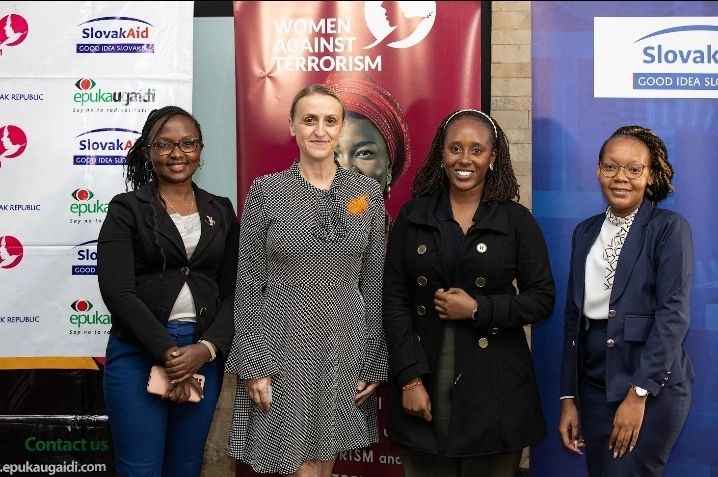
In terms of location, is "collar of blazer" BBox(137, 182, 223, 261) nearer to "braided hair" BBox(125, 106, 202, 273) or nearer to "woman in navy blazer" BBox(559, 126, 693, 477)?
"braided hair" BBox(125, 106, 202, 273)

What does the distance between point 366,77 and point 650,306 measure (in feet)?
6.27

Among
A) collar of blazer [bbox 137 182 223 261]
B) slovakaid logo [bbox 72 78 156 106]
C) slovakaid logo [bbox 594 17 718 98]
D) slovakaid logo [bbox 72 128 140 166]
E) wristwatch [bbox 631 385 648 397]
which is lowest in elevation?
wristwatch [bbox 631 385 648 397]

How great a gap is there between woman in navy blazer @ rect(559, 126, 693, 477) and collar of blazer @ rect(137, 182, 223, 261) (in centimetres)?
137

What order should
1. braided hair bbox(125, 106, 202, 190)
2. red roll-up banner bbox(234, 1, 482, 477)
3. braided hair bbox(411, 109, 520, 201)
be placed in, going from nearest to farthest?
braided hair bbox(411, 109, 520, 201), braided hair bbox(125, 106, 202, 190), red roll-up banner bbox(234, 1, 482, 477)

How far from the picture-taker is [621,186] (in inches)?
100

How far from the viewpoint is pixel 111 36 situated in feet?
12.3

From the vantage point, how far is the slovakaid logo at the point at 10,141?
12.3ft

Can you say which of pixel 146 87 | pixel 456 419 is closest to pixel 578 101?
pixel 456 419

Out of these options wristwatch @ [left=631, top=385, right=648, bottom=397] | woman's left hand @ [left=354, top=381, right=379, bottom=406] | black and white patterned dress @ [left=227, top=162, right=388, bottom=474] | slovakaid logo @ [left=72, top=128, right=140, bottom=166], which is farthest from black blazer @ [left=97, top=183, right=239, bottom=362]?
wristwatch @ [left=631, top=385, right=648, bottom=397]

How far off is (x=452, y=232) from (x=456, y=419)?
0.67 metres

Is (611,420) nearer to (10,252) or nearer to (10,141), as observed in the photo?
A: (10,252)

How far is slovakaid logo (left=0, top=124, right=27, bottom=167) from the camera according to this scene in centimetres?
373

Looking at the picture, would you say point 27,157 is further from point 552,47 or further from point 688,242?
point 688,242

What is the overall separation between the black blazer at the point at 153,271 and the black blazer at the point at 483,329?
2.21 ft
